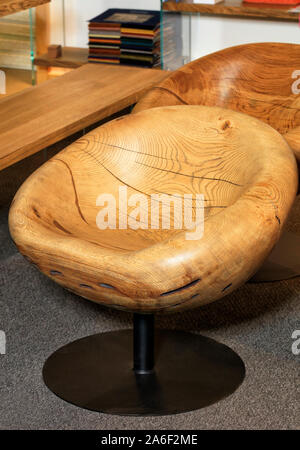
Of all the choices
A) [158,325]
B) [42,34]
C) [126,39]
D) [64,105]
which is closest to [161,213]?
[158,325]

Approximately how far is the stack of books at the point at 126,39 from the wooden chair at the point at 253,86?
0.87 m

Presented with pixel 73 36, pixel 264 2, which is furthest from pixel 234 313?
pixel 73 36

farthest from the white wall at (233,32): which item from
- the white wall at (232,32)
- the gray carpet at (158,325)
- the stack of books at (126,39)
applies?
the gray carpet at (158,325)

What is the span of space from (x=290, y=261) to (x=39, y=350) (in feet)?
2.96

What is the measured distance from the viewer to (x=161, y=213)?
1.78 meters

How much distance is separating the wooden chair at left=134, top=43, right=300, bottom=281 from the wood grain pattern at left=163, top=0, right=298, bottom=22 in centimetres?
61

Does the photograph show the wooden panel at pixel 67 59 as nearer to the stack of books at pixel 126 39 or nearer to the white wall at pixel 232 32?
the stack of books at pixel 126 39

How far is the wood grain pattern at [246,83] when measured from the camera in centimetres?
235

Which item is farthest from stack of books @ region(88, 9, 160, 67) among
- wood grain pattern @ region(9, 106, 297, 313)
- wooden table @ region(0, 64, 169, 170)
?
wood grain pattern @ region(9, 106, 297, 313)

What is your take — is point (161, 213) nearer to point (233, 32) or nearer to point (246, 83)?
point (246, 83)

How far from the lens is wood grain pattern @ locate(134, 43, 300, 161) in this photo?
7.72ft

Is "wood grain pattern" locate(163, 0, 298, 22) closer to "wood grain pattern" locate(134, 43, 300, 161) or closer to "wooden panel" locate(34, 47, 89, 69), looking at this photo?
"wood grain pattern" locate(134, 43, 300, 161)

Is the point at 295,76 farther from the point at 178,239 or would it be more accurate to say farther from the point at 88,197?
the point at 178,239

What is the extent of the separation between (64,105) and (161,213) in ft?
2.43
